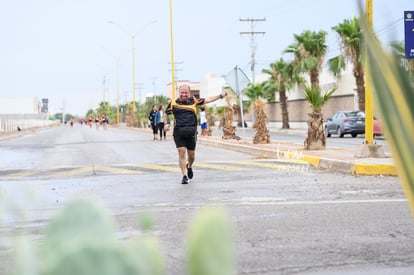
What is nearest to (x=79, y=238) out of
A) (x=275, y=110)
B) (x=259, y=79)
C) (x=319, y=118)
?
(x=319, y=118)

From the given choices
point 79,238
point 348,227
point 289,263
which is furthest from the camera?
point 348,227

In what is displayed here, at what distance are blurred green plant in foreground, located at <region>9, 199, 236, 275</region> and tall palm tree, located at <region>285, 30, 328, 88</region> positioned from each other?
44034 millimetres

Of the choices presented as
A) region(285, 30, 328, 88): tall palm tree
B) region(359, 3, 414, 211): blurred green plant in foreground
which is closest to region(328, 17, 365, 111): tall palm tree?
region(285, 30, 328, 88): tall palm tree

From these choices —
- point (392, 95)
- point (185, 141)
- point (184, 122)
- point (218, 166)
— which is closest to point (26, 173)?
point (218, 166)

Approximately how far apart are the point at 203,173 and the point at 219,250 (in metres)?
12.4

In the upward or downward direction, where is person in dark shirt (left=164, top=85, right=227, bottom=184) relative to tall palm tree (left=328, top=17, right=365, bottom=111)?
downward

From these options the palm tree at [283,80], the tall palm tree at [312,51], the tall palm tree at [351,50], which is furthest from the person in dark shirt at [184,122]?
the palm tree at [283,80]

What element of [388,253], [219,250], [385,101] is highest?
[385,101]

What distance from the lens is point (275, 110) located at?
207ft

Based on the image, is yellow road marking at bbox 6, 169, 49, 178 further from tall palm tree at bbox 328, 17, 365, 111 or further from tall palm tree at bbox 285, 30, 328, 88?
tall palm tree at bbox 285, 30, 328, 88

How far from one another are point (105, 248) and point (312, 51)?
4535 centimetres

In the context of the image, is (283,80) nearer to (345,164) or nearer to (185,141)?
(345,164)

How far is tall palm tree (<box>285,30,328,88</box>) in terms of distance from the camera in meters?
44.1

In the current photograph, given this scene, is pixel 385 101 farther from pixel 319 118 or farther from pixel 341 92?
pixel 341 92
